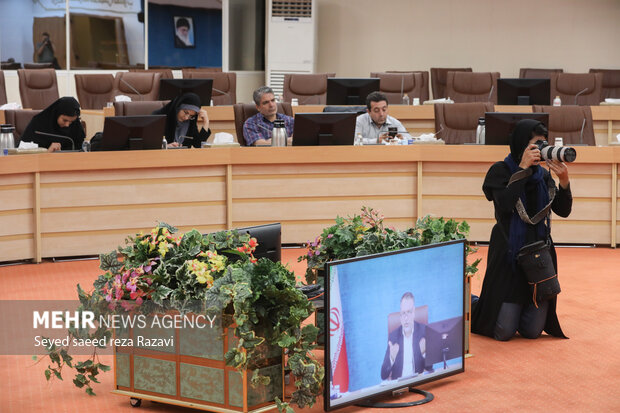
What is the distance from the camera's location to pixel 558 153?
14.8 ft

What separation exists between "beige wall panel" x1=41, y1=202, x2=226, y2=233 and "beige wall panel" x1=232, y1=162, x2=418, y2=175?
323 millimetres

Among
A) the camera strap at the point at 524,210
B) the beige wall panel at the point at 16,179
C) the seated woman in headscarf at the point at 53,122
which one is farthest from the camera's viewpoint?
the seated woman in headscarf at the point at 53,122

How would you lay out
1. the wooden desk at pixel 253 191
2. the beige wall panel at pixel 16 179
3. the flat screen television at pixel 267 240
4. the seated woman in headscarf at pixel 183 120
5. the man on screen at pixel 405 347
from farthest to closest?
the seated woman in headscarf at pixel 183 120 → the wooden desk at pixel 253 191 → the beige wall panel at pixel 16 179 → the flat screen television at pixel 267 240 → the man on screen at pixel 405 347

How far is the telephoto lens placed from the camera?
4.42 m

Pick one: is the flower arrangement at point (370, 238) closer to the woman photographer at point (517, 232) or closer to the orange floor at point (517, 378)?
the woman photographer at point (517, 232)

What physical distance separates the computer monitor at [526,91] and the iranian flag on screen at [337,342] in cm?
657

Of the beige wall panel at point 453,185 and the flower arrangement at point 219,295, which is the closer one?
the flower arrangement at point 219,295

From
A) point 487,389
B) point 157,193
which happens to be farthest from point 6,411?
point 157,193

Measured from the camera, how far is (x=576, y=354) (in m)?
4.63

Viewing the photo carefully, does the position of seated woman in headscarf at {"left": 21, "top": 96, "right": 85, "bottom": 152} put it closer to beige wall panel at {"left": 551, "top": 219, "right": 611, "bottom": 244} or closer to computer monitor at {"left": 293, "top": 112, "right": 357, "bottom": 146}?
computer monitor at {"left": 293, "top": 112, "right": 357, "bottom": 146}

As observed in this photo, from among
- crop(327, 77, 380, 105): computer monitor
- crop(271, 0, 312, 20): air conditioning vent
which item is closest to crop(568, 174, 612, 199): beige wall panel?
crop(327, 77, 380, 105): computer monitor

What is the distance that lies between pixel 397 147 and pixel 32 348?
338 centimetres

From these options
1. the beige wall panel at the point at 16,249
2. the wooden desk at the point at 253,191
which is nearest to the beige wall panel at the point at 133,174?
the wooden desk at the point at 253,191

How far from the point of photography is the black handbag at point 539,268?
15.4ft
